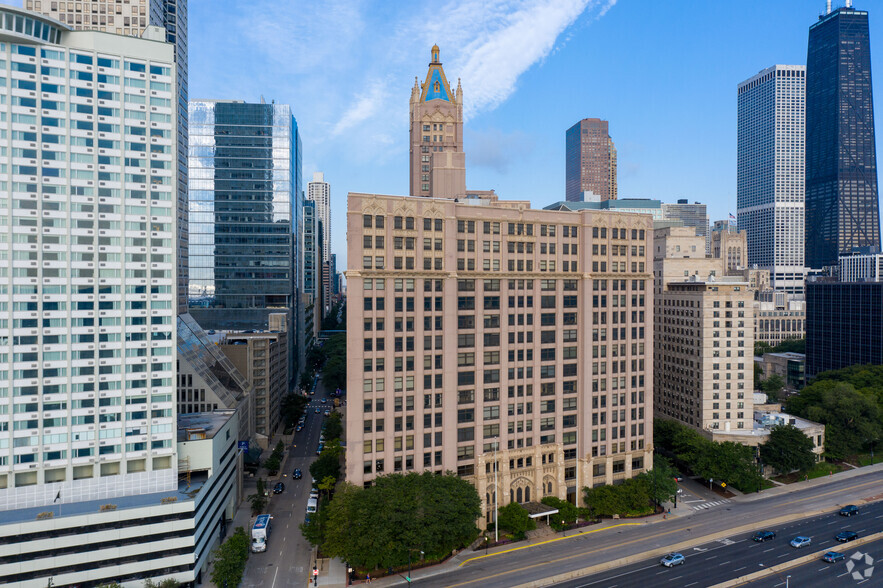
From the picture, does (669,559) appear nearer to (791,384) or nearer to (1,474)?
(1,474)

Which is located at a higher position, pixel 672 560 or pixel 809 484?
pixel 672 560

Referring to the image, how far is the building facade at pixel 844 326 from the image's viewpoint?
176 metres

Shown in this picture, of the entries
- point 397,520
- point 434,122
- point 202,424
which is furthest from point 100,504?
point 434,122

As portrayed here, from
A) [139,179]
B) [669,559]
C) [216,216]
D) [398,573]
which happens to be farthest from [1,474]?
[216,216]

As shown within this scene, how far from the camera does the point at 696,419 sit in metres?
118

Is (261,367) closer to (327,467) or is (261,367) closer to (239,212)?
(327,467)

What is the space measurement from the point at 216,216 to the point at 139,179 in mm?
102281

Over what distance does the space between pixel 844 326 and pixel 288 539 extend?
653 ft

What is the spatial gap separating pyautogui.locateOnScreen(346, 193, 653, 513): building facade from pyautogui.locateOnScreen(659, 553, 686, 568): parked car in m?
19.2

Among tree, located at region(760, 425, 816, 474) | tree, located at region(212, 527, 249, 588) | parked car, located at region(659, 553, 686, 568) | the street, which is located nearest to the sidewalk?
tree, located at region(760, 425, 816, 474)

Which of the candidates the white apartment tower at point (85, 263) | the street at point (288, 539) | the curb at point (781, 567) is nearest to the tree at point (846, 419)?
the curb at point (781, 567)

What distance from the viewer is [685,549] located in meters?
81.7

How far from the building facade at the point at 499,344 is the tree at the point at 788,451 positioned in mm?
28503

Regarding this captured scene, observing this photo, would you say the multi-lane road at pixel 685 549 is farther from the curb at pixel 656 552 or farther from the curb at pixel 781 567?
the curb at pixel 781 567
